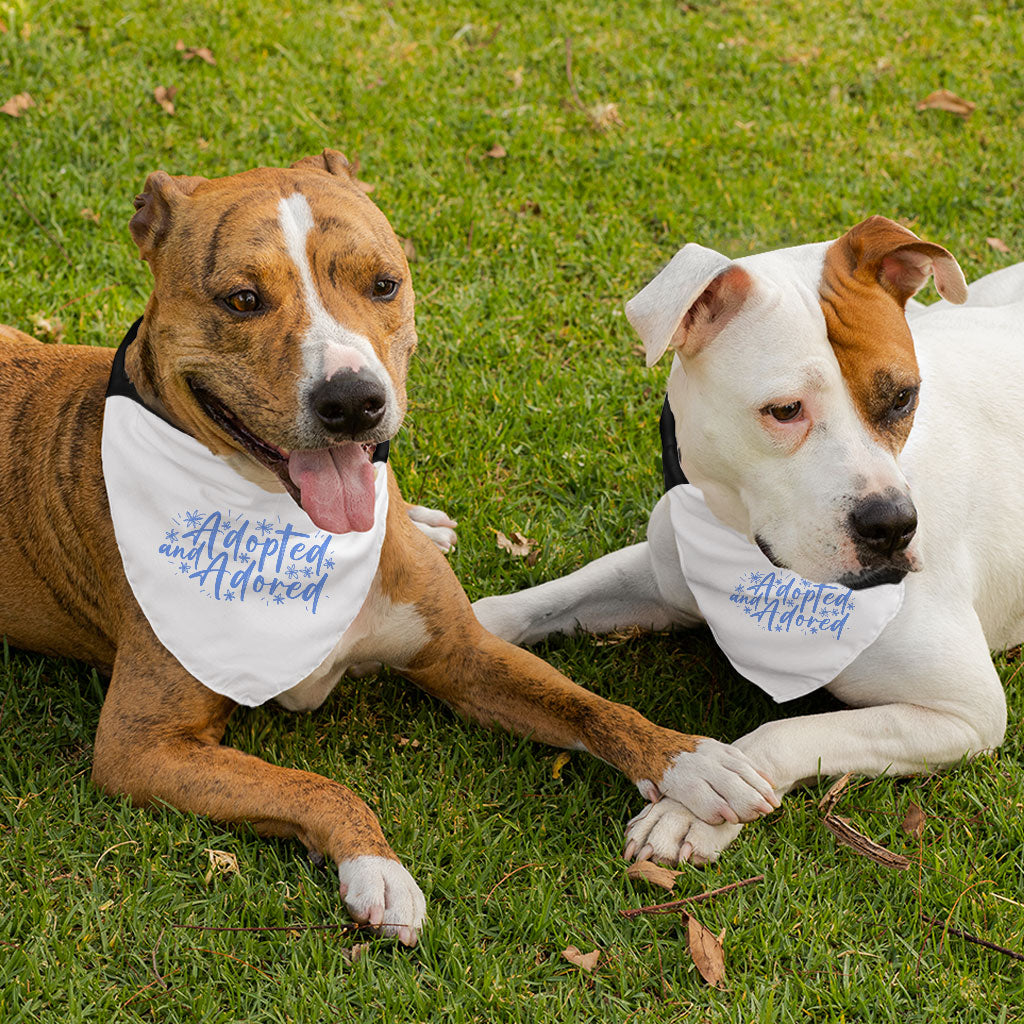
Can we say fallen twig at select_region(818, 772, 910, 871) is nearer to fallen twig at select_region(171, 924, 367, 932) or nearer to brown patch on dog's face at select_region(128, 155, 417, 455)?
fallen twig at select_region(171, 924, 367, 932)

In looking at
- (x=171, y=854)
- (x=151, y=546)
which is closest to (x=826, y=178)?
(x=151, y=546)

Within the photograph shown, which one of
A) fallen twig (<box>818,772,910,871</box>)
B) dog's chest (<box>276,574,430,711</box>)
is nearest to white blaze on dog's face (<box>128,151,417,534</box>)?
dog's chest (<box>276,574,430,711</box>)

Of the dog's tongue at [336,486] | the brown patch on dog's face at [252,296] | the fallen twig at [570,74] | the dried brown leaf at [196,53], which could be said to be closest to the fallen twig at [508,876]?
the dog's tongue at [336,486]

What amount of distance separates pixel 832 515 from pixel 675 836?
103 centimetres

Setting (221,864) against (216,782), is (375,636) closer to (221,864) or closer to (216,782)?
(216,782)

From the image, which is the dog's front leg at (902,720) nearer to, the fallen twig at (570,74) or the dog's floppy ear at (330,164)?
the dog's floppy ear at (330,164)

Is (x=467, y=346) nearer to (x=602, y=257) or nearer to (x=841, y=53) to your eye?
(x=602, y=257)

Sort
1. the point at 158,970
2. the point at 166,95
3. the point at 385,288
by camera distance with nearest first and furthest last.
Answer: the point at 158,970, the point at 385,288, the point at 166,95

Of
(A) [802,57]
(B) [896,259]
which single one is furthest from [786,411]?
(A) [802,57]

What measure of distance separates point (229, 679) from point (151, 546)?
463mm

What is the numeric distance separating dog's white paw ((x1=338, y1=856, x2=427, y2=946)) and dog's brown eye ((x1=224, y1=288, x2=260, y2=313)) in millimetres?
1520

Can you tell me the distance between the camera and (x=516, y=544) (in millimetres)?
4859

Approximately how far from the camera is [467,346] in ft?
18.8

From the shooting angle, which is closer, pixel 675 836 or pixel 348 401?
pixel 348 401
